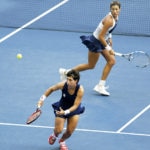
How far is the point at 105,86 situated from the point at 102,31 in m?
1.40

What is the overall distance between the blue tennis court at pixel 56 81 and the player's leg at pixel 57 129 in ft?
0.50

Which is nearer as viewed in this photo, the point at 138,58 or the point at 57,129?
the point at 57,129

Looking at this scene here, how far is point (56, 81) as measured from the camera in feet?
42.9

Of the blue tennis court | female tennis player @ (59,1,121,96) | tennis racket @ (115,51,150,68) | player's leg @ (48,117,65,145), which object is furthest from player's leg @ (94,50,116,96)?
player's leg @ (48,117,65,145)

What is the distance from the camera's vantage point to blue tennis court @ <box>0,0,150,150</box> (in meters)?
10.6

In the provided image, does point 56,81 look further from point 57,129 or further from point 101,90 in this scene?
point 57,129

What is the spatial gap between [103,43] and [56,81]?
163 centimetres

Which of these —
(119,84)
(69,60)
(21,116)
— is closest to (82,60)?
(69,60)

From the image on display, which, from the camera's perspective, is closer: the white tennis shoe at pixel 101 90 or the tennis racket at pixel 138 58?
the tennis racket at pixel 138 58

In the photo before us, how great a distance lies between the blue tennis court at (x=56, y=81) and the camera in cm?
1059

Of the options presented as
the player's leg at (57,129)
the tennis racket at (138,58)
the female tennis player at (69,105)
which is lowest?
the player's leg at (57,129)

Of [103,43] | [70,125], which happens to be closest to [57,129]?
[70,125]

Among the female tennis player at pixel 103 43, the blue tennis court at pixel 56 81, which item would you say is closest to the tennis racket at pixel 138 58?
the female tennis player at pixel 103 43

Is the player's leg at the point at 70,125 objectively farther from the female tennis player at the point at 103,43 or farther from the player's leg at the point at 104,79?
the player's leg at the point at 104,79
